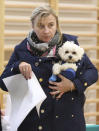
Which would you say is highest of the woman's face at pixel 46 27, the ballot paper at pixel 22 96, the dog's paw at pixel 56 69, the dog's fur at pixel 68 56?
the woman's face at pixel 46 27

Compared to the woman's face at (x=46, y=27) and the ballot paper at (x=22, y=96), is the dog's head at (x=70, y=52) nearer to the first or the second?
the woman's face at (x=46, y=27)

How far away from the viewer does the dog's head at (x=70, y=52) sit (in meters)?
1.43

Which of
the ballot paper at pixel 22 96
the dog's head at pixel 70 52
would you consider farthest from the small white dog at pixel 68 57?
the ballot paper at pixel 22 96

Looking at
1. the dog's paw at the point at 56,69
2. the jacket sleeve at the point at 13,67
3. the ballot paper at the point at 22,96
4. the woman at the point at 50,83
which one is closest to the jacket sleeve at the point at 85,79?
the woman at the point at 50,83

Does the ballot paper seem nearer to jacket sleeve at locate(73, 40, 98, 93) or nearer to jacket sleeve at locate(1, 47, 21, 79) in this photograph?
jacket sleeve at locate(1, 47, 21, 79)

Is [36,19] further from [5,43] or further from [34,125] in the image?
[5,43]

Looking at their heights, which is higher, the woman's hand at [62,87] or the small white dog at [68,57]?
the small white dog at [68,57]

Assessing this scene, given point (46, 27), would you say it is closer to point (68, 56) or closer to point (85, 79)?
point (68, 56)

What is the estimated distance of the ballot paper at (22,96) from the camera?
133cm

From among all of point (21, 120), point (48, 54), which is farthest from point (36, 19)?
point (21, 120)

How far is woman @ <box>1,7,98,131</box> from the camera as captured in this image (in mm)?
1413

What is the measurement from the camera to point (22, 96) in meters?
1.42

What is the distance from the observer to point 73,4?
326cm

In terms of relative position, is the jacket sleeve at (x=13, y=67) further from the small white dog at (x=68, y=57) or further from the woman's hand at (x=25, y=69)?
the small white dog at (x=68, y=57)
